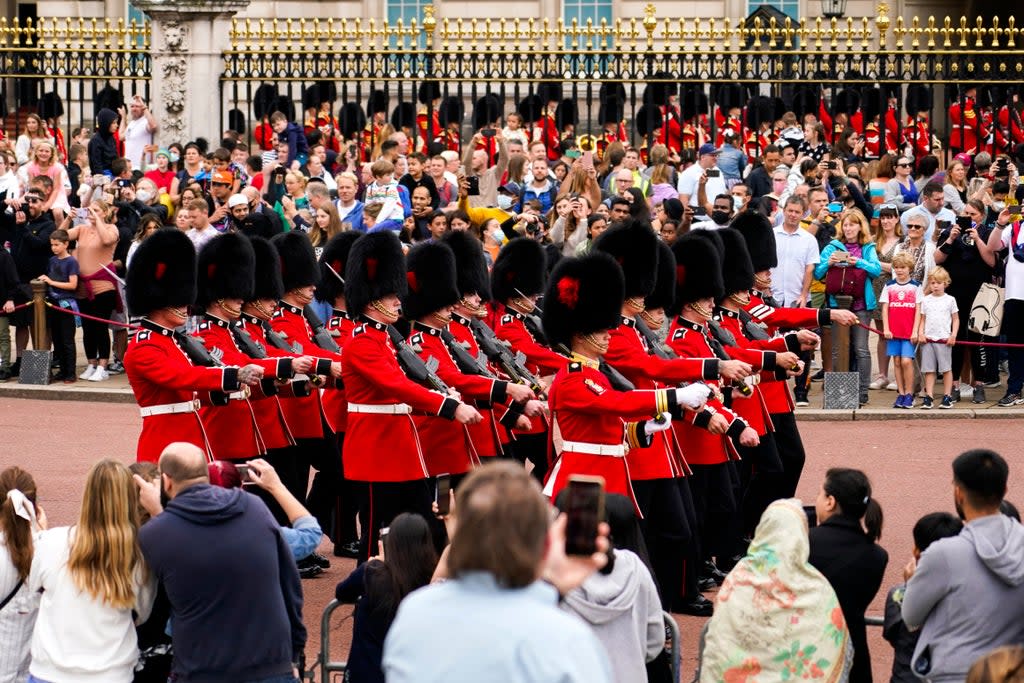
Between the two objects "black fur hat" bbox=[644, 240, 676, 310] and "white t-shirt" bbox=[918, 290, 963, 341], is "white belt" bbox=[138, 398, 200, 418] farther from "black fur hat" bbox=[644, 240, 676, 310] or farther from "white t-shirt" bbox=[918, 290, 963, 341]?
"white t-shirt" bbox=[918, 290, 963, 341]

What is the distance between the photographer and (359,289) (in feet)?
25.8

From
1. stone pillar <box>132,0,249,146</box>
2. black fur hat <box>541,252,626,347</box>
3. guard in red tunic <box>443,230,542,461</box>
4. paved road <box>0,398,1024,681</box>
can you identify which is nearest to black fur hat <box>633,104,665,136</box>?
stone pillar <box>132,0,249,146</box>

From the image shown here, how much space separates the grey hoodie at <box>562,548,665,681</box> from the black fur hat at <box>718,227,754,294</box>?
3519 mm

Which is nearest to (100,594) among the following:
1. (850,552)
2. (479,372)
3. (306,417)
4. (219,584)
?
(219,584)

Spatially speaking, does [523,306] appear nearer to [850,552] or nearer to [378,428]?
[378,428]

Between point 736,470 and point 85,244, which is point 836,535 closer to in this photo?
point 736,470

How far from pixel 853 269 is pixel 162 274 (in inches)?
223

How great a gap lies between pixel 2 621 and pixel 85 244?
7.66 m

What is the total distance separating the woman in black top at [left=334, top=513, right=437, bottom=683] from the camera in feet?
17.9

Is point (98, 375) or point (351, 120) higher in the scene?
point (351, 120)

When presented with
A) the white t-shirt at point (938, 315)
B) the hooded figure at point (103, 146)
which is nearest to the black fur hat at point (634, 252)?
the white t-shirt at point (938, 315)

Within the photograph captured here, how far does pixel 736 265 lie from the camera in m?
8.77

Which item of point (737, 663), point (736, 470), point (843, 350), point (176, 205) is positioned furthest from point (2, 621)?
point (176, 205)

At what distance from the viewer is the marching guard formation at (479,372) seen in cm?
731
